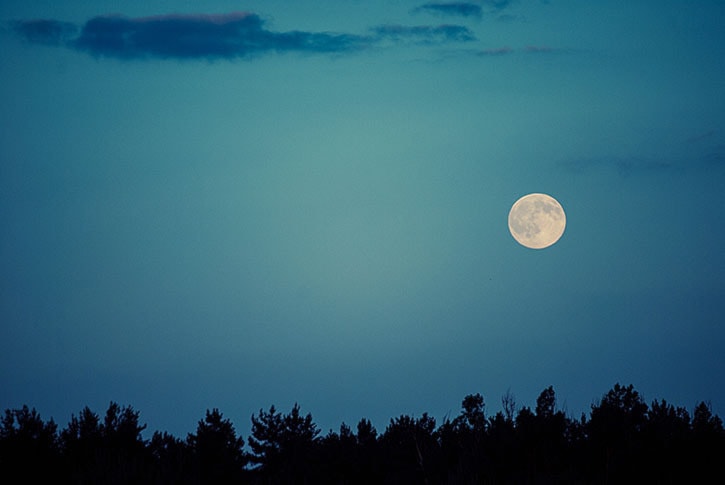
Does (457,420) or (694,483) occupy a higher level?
(457,420)

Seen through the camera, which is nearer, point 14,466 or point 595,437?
point 14,466

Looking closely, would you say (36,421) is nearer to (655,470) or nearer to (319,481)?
(319,481)

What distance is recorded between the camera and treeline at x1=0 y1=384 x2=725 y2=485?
69.6 ft

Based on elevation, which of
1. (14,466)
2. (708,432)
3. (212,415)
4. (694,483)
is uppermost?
(212,415)

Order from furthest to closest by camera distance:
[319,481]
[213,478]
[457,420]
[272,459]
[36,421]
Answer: [457,420] < [272,459] < [319,481] < [36,421] < [213,478]

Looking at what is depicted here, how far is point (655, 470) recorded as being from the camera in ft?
89.2

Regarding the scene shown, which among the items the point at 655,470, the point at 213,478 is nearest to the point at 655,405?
the point at 655,470

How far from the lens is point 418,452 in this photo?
13562mm

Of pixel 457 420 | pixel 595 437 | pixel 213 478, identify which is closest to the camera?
pixel 213 478

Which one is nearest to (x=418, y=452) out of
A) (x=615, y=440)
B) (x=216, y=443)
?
(x=615, y=440)

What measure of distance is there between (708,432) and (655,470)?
16.2ft

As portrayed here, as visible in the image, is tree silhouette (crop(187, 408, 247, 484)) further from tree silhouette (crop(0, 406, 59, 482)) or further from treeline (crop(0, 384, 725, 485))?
tree silhouette (crop(0, 406, 59, 482))

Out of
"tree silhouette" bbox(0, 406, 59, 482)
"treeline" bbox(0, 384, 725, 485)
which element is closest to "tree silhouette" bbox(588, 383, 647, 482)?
"treeline" bbox(0, 384, 725, 485)

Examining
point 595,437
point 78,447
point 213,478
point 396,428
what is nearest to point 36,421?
point 78,447
